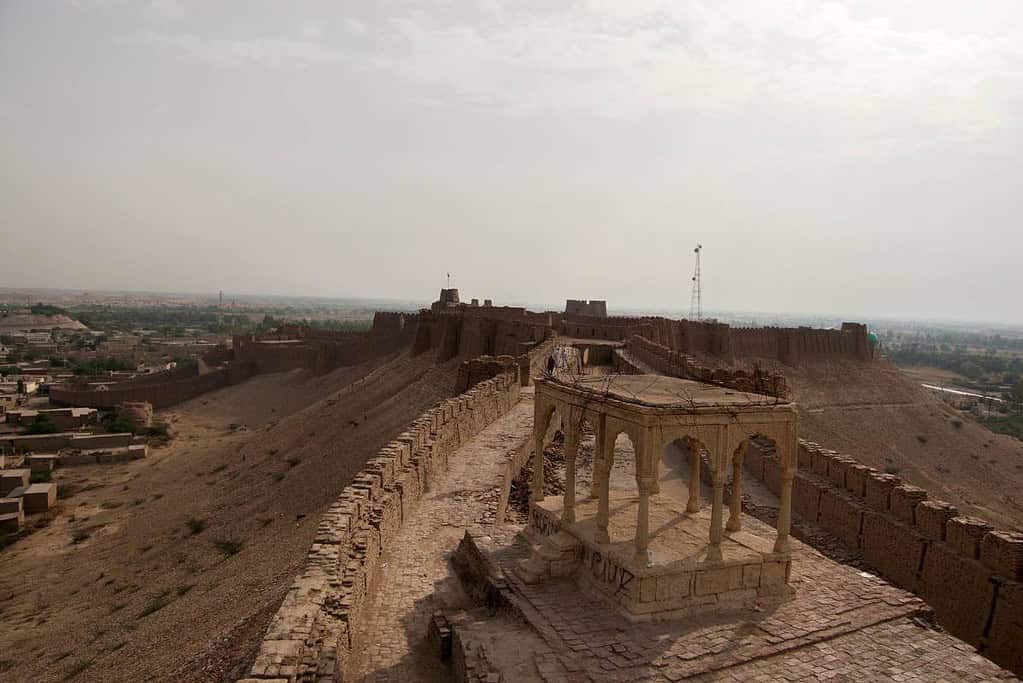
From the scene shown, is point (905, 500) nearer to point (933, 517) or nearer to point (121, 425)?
point (933, 517)

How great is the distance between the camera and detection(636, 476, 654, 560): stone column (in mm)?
7066

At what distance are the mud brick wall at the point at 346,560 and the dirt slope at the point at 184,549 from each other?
47.1 inches

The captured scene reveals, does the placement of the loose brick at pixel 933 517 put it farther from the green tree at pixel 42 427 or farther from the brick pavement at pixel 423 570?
the green tree at pixel 42 427

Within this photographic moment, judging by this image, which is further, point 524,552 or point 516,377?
point 516,377

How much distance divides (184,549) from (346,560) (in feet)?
33.8

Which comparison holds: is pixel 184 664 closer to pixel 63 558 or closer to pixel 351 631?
pixel 351 631

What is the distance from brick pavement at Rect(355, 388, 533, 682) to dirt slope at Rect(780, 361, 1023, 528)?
17506 mm

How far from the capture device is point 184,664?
28.4ft

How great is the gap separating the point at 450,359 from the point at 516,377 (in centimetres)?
1257

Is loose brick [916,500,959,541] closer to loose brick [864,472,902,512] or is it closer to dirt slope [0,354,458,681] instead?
loose brick [864,472,902,512]

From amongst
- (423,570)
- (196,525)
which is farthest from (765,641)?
(196,525)

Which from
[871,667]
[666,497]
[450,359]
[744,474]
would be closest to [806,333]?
[450,359]

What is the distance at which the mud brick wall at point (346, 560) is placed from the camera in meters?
5.81

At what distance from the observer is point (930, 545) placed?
9469 mm
